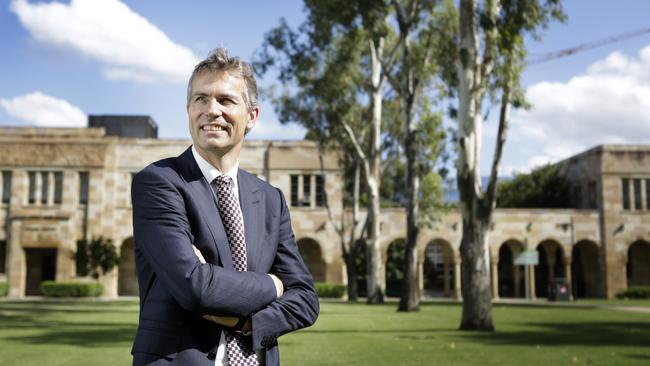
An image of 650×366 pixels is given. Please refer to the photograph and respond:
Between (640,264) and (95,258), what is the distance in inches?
1423

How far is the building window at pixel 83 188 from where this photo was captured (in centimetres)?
4603

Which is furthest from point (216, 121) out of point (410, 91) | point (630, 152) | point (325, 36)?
point (630, 152)

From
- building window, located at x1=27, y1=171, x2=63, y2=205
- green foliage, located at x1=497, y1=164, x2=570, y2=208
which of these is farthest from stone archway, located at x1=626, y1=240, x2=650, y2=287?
building window, located at x1=27, y1=171, x2=63, y2=205

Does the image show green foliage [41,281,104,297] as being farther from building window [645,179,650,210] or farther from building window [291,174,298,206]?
building window [645,179,650,210]

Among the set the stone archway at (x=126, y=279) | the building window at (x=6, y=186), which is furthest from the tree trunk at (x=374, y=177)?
the building window at (x=6, y=186)

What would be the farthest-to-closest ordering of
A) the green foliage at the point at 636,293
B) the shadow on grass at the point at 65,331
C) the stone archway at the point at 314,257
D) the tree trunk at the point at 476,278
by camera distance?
the stone archway at the point at 314,257, the green foliage at the point at 636,293, the tree trunk at the point at 476,278, the shadow on grass at the point at 65,331

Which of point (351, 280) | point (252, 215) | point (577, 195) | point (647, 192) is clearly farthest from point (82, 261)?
point (252, 215)

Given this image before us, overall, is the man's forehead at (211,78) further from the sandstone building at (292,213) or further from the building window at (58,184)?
the building window at (58,184)

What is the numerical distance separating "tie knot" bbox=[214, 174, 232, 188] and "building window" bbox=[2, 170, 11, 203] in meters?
46.4

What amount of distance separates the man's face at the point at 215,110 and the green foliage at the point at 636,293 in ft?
Answer: 158

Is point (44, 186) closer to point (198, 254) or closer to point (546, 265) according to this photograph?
point (546, 265)

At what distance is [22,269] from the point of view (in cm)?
4444

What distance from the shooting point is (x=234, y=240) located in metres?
2.91

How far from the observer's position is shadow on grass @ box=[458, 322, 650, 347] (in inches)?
576
